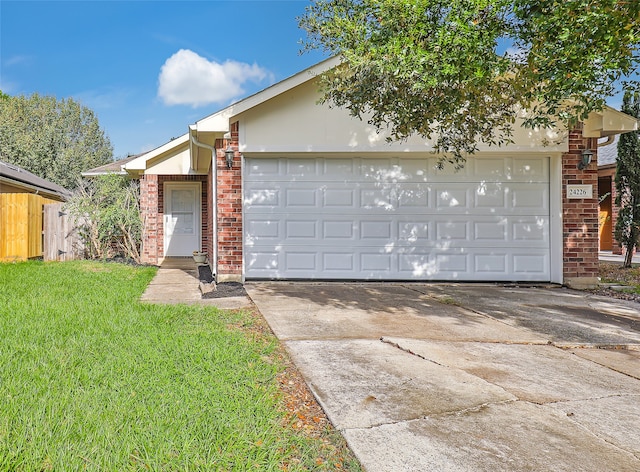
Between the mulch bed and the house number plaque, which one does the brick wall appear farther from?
the house number plaque

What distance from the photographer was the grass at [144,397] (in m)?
2.04

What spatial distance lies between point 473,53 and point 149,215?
405 inches

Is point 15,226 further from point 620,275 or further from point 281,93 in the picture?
point 620,275

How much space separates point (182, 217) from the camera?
13.6 metres

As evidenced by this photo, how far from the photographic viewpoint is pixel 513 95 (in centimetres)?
537

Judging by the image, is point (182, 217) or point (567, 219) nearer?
point (567, 219)

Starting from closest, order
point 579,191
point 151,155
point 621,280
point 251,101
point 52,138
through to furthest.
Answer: point 251,101, point 579,191, point 621,280, point 151,155, point 52,138

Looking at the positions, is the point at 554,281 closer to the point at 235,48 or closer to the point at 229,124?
the point at 229,124

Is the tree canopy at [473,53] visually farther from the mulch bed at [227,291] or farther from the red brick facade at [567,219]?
the mulch bed at [227,291]

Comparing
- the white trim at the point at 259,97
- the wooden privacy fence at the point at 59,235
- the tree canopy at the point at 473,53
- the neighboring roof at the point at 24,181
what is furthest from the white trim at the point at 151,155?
the tree canopy at the point at 473,53

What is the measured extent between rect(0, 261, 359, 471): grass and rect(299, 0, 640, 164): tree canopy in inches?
129

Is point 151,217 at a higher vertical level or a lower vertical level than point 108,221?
higher

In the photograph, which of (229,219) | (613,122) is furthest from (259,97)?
(613,122)

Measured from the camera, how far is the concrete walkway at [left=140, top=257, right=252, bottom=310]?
5939mm
